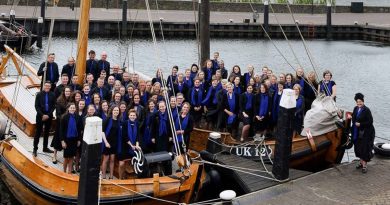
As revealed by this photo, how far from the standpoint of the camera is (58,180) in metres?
9.49

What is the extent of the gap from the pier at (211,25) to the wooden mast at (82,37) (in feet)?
88.2

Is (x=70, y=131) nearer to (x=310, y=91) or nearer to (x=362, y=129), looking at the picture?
(x=362, y=129)

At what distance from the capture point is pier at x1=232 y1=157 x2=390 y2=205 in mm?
9438

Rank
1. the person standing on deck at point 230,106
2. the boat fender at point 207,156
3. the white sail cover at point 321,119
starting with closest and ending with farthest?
1. the boat fender at point 207,156
2. the white sail cover at point 321,119
3. the person standing on deck at point 230,106

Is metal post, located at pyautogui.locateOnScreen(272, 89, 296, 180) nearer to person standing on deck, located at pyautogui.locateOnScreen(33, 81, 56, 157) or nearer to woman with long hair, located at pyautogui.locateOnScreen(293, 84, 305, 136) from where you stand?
woman with long hair, located at pyautogui.locateOnScreen(293, 84, 305, 136)

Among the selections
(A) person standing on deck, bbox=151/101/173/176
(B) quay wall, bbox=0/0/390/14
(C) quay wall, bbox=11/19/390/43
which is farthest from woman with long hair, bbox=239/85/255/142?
(B) quay wall, bbox=0/0/390/14

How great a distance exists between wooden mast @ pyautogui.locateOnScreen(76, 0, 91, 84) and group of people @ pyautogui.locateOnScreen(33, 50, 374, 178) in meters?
0.20

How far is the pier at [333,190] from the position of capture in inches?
372

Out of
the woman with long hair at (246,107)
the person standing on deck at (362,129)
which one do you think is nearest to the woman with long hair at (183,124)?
the woman with long hair at (246,107)

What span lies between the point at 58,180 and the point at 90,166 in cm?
212

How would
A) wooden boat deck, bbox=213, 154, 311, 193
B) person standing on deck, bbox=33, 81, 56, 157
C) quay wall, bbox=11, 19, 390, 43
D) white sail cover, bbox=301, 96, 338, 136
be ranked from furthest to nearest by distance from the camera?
quay wall, bbox=11, 19, 390, 43
white sail cover, bbox=301, 96, 338, 136
person standing on deck, bbox=33, 81, 56, 157
wooden boat deck, bbox=213, 154, 311, 193

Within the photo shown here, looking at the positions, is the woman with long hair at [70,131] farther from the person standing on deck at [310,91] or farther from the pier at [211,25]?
the pier at [211,25]

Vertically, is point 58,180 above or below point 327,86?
below

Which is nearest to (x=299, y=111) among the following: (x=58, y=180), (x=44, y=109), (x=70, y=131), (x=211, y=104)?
(x=211, y=104)
